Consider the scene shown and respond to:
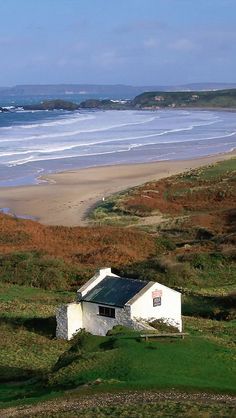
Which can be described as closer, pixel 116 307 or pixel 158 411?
pixel 158 411

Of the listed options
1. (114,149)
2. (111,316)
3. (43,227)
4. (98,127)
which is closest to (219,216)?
(43,227)

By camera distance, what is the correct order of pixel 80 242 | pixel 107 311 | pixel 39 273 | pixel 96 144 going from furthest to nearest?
pixel 96 144 → pixel 80 242 → pixel 39 273 → pixel 107 311

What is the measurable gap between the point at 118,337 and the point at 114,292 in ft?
9.69

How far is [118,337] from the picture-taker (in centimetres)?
1927

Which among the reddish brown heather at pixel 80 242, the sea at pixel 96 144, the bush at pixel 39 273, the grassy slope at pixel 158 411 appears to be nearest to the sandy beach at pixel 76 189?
the sea at pixel 96 144

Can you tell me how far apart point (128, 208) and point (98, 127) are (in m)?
67.2

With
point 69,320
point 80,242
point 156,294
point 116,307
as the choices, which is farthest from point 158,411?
point 80,242

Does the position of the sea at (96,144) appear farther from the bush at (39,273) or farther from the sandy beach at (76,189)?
the bush at (39,273)

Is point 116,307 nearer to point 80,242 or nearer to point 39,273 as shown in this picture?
point 39,273

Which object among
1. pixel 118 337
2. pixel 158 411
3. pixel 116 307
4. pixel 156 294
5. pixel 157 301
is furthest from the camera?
pixel 157 301

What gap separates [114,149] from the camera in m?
80.8

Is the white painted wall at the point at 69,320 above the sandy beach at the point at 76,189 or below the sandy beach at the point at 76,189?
below

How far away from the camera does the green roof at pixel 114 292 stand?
21.6 meters

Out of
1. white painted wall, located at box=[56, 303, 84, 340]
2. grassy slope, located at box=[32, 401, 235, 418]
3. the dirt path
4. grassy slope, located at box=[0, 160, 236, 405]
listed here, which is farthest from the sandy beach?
grassy slope, located at box=[32, 401, 235, 418]
